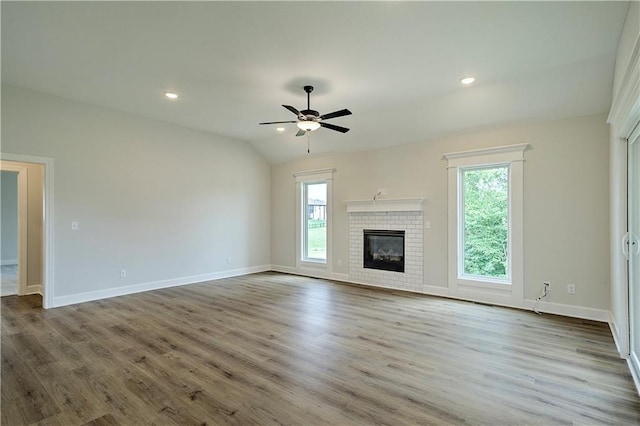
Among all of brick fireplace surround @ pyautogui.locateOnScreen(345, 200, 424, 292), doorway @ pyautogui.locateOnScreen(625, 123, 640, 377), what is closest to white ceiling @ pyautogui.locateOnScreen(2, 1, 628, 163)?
doorway @ pyautogui.locateOnScreen(625, 123, 640, 377)

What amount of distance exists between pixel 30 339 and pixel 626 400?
558 cm

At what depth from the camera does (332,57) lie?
11.5ft

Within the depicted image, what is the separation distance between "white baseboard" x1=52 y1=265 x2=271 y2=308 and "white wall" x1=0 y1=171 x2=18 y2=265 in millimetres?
6504

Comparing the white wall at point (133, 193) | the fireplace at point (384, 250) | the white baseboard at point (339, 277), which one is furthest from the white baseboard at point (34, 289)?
the fireplace at point (384, 250)

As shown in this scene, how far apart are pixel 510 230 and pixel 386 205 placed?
2.11 metres

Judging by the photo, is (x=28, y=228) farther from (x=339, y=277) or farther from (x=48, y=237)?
(x=339, y=277)

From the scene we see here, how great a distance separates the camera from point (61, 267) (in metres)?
4.88

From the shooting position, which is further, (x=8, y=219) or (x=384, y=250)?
A: (x=8, y=219)

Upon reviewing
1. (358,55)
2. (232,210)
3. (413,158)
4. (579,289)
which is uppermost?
(358,55)

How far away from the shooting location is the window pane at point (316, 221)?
7352 millimetres

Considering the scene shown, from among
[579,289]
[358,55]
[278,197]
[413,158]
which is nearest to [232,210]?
[278,197]

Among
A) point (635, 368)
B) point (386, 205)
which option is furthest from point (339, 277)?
point (635, 368)

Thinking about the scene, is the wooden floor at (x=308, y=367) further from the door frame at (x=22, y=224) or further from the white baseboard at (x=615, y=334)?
the door frame at (x=22, y=224)

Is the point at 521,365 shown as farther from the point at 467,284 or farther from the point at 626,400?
the point at 467,284
